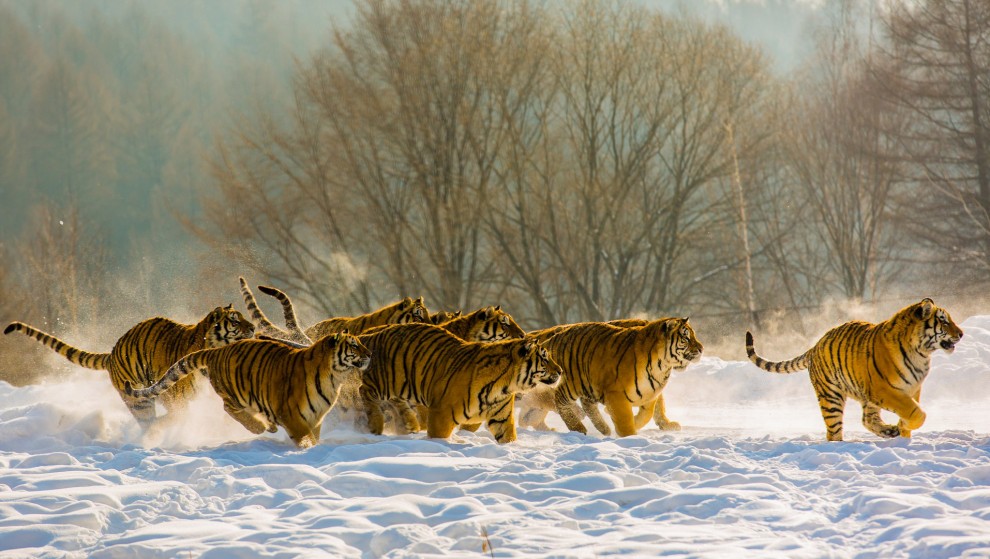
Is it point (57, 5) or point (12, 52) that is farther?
point (57, 5)

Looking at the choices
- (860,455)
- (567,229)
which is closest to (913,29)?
(567,229)

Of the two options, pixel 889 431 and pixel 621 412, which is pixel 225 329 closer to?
pixel 621 412

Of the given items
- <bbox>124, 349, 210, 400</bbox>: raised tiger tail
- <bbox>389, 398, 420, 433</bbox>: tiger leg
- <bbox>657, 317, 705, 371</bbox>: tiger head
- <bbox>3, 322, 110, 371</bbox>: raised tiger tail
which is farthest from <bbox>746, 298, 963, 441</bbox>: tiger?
<bbox>3, 322, 110, 371</bbox>: raised tiger tail

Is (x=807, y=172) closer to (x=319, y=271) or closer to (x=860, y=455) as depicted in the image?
(x=319, y=271)

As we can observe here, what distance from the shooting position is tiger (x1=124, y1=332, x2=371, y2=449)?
7.05 meters

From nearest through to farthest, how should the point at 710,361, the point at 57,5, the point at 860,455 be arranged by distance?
the point at 860,455
the point at 710,361
the point at 57,5

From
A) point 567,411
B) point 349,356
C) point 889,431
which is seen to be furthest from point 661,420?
point 349,356

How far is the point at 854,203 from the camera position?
26.0 m

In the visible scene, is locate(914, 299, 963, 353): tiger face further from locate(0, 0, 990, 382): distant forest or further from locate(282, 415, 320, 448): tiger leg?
locate(0, 0, 990, 382): distant forest

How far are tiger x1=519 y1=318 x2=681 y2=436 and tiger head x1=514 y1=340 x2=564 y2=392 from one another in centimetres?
143

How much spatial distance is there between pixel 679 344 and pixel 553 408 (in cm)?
142

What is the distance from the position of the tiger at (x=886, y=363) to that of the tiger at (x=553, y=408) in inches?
57.8

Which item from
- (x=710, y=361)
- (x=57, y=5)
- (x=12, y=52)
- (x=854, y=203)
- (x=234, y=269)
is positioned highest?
(x=57, y=5)

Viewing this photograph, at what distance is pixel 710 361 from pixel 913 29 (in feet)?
37.9
